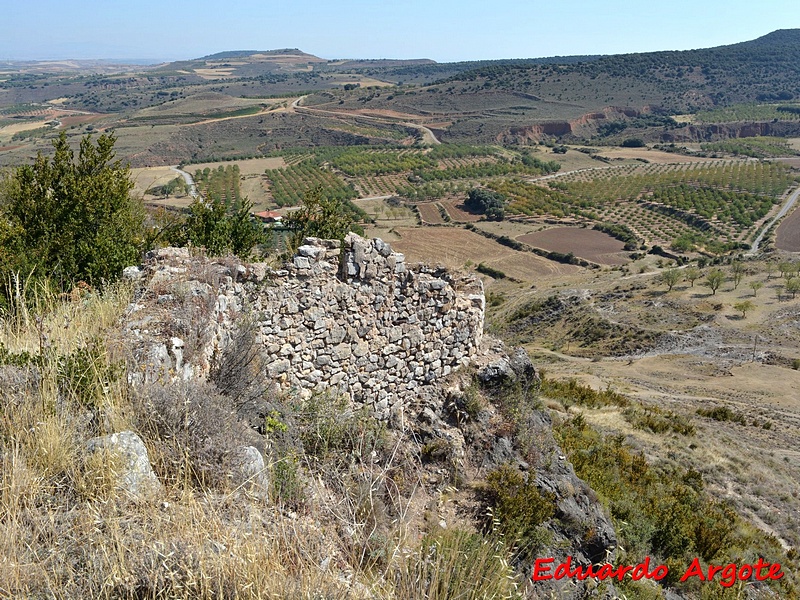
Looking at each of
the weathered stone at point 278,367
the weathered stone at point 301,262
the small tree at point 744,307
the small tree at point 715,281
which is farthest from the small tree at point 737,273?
the weathered stone at point 278,367

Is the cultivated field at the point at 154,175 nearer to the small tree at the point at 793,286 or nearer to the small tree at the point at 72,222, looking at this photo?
the small tree at the point at 72,222

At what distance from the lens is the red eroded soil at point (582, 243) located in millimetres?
54125

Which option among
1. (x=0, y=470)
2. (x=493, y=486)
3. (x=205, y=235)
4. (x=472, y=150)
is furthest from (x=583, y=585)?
(x=472, y=150)

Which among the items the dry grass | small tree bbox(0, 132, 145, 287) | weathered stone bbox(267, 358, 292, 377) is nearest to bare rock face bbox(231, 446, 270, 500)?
the dry grass

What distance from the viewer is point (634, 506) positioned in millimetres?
8898

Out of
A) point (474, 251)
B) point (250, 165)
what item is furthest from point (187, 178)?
point (474, 251)

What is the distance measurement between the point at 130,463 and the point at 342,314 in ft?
13.0

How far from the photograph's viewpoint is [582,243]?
58719 millimetres

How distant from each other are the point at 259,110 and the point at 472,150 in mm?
56071

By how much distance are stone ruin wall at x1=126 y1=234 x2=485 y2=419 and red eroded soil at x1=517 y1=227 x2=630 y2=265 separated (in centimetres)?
4821

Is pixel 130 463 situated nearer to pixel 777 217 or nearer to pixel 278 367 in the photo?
pixel 278 367

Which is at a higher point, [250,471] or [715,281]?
[250,471]

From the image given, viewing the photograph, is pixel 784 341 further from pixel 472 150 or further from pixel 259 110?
pixel 259 110

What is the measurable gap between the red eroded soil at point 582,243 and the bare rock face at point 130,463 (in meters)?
53.0
